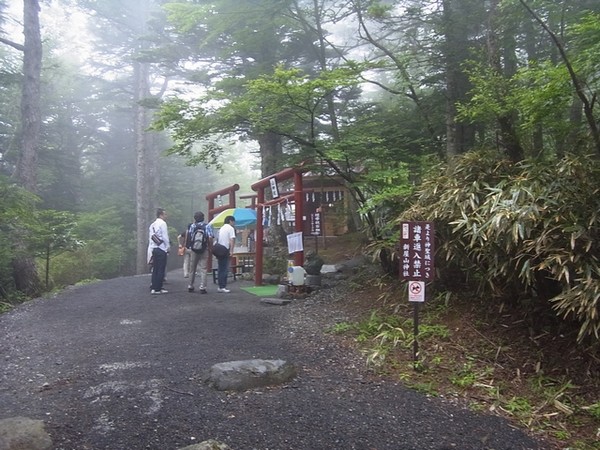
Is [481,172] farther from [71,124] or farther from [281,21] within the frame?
[71,124]

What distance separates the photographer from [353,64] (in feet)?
23.0

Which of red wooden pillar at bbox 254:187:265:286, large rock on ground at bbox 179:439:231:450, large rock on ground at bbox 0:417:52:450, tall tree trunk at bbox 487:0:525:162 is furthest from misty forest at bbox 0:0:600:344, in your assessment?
large rock on ground at bbox 0:417:52:450

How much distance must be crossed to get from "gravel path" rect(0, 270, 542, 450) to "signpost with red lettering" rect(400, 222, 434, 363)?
0.94 m

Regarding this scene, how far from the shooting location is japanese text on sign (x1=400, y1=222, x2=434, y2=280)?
4.89m

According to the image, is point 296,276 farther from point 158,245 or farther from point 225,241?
point 158,245

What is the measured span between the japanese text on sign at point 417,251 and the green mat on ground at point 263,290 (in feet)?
16.7

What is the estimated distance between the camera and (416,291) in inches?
191

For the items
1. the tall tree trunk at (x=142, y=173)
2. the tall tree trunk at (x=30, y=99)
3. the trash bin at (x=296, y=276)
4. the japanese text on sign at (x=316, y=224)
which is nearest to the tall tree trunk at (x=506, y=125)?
the trash bin at (x=296, y=276)

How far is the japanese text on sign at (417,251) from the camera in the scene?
489cm

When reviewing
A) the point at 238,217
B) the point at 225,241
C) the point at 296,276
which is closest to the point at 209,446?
the point at 296,276

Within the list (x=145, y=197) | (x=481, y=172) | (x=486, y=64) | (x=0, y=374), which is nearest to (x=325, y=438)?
(x=0, y=374)

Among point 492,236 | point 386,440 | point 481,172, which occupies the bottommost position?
point 386,440

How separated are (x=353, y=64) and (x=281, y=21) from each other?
4.50 metres

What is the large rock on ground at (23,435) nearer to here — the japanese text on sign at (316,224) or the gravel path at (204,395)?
the gravel path at (204,395)
